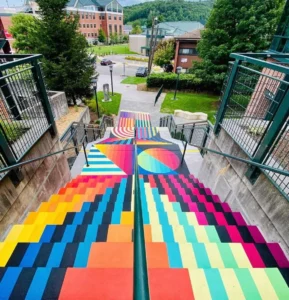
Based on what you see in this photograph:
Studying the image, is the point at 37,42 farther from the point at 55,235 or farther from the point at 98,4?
the point at 98,4

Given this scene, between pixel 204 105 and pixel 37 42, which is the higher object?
pixel 37 42

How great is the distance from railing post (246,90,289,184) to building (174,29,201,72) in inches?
851

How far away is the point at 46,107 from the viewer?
3480 millimetres

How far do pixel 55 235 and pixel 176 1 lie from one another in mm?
101029

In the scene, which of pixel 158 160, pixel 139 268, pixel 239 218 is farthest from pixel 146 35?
pixel 139 268

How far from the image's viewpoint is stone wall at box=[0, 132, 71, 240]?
7.67 ft

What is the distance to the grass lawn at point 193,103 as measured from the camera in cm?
1361

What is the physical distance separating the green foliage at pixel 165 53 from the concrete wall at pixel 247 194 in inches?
887

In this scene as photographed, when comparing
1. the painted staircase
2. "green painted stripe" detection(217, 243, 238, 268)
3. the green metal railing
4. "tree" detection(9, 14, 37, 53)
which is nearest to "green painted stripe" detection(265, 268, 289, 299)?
the painted staircase

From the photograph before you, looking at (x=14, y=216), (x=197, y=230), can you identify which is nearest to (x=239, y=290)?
(x=197, y=230)

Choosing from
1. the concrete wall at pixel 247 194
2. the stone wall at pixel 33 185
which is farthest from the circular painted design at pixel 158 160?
the stone wall at pixel 33 185

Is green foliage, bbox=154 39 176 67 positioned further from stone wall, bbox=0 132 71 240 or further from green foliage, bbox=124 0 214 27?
green foliage, bbox=124 0 214 27

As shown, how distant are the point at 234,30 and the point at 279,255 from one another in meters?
14.3

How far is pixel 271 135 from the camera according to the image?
2.28m
